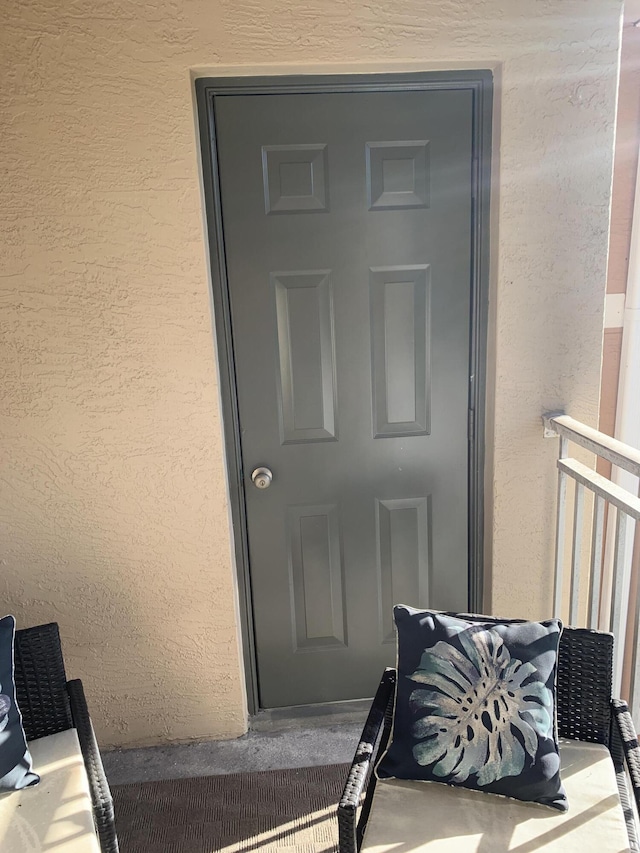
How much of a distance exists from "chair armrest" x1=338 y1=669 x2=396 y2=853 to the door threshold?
0.75 m

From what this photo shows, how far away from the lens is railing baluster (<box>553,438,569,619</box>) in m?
2.20

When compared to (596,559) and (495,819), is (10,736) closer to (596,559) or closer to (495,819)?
(495,819)

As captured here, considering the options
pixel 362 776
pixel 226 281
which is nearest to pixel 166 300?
pixel 226 281

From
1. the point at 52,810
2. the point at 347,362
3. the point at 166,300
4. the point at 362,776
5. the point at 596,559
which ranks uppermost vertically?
the point at 166,300

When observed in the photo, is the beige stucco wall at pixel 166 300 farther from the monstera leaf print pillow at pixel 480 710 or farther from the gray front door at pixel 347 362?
the monstera leaf print pillow at pixel 480 710

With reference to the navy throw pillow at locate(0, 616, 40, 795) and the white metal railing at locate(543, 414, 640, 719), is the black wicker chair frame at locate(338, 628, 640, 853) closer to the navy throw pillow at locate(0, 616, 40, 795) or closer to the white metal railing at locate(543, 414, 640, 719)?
the white metal railing at locate(543, 414, 640, 719)

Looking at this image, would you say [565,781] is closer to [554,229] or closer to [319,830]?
[319,830]

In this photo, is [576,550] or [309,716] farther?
[309,716]

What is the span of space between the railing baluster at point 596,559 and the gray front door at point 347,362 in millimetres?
479

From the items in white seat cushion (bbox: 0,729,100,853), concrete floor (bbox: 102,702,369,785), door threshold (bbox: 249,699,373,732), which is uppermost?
white seat cushion (bbox: 0,729,100,853)

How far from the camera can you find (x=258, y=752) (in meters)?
2.23

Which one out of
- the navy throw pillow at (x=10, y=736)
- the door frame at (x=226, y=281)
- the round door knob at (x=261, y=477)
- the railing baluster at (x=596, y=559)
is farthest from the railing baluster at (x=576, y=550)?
the navy throw pillow at (x=10, y=736)

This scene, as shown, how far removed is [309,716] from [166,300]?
161cm

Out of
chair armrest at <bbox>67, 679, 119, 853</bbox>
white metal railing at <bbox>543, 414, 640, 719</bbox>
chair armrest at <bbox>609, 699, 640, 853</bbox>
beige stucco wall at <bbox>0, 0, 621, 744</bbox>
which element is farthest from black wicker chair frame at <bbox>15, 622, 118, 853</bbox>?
white metal railing at <bbox>543, 414, 640, 719</bbox>
